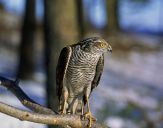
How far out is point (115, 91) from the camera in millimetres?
14234

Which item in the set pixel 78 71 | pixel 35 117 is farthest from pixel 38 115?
pixel 78 71

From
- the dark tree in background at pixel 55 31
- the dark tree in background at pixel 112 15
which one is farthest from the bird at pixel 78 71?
the dark tree in background at pixel 112 15

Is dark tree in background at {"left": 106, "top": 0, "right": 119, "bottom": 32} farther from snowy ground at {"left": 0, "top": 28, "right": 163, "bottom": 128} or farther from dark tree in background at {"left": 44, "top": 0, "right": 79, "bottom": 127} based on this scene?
dark tree in background at {"left": 44, "top": 0, "right": 79, "bottom": 127}

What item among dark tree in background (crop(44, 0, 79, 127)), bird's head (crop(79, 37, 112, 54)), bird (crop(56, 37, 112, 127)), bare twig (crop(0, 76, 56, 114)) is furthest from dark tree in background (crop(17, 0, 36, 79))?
bare twig (crop(0, 76, 56, 114))

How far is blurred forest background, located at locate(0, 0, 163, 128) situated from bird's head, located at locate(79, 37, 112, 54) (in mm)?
2356

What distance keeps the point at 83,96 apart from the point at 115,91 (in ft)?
28.3

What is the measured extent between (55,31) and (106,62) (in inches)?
428

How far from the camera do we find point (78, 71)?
541cm

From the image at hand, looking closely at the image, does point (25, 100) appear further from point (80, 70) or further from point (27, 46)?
point (27, 46)

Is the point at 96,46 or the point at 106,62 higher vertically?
the point at 96,46

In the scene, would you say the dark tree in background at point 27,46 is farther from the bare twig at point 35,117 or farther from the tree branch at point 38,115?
the bare twig at point 35,117

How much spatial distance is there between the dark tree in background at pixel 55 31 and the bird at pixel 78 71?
233 centimetres

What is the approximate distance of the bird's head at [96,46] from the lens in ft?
16.6

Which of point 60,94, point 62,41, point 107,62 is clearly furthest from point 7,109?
point 107,62
